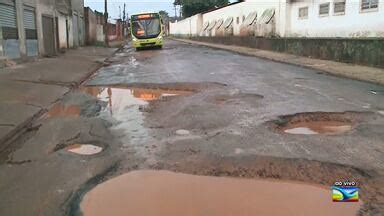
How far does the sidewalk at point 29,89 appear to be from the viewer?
7.20 metres

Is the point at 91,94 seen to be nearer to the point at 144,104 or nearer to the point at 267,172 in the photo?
the point at 144,104

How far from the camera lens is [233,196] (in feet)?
13.2

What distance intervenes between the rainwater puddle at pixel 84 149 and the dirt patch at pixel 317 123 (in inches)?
111

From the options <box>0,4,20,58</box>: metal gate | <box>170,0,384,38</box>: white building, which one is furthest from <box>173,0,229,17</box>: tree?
<box>0,4,20,58</box>: metal gate

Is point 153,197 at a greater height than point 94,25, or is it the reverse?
point 94,25

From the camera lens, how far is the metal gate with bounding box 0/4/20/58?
14984mm

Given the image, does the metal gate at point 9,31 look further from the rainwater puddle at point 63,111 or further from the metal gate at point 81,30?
the metal gate at point 81,30

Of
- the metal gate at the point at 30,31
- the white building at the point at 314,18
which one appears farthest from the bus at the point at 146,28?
the metal gate at the point at 30,31

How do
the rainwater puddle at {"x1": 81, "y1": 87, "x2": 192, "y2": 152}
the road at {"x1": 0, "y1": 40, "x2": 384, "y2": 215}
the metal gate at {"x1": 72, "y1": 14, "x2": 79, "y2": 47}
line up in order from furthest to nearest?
1. the metal gate at {"x1": 72, "y1": 14, "x2": 79, "y2": 47}
2. the rainwater puddle at {"x1": 81, "y1": 87, "x2": 192, "y2": 152}
3. the road at {"x1": 0, "y1": 40, "x2": 384, "y2": 215}

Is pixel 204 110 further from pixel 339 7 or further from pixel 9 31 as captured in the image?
pixel 339 7

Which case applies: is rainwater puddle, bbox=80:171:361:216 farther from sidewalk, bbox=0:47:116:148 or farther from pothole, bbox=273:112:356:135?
sidewalk, bbox=0:47:116:148

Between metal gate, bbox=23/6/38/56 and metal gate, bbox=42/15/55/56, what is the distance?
1.92 metres

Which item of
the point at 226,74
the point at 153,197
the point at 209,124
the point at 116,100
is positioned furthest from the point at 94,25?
the point at 153,197

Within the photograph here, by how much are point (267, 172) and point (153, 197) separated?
1.36 m
